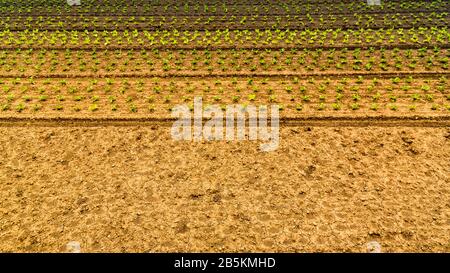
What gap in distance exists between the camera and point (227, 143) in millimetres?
7484

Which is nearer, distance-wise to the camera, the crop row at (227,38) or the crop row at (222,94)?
the crop row at (222,94)

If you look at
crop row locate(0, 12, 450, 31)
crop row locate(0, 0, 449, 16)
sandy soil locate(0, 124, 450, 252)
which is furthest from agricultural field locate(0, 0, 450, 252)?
crop row locate(0, 0, 449, 16)

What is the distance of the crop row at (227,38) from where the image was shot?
12.5 metres

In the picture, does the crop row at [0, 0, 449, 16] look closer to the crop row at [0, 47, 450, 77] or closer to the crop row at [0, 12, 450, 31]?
the crop row at [0, 12, 450, 31]

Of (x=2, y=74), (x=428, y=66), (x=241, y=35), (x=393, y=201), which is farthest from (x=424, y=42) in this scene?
(x=2, y=74)

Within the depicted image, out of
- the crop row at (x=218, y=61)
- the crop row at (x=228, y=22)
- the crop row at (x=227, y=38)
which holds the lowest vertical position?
the crop row at (x=218, y=61)

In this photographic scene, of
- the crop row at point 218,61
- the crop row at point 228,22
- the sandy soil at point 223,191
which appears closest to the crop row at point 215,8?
the crop row at point 228,22

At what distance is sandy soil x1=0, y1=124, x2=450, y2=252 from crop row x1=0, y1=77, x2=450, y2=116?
96 cm

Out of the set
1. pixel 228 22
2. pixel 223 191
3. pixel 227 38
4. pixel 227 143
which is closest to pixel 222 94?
pixel 227 143

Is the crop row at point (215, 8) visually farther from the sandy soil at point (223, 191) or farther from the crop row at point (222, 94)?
the sandy soil at point (223, 191)

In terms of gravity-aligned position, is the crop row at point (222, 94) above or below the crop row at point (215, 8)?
below

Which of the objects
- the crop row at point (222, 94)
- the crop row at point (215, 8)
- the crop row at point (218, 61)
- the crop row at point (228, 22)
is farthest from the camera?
the crop row at point (215, 8)

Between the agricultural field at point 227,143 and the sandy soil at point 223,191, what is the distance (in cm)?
3

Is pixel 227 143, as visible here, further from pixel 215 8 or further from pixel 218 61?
pixel 215 8
